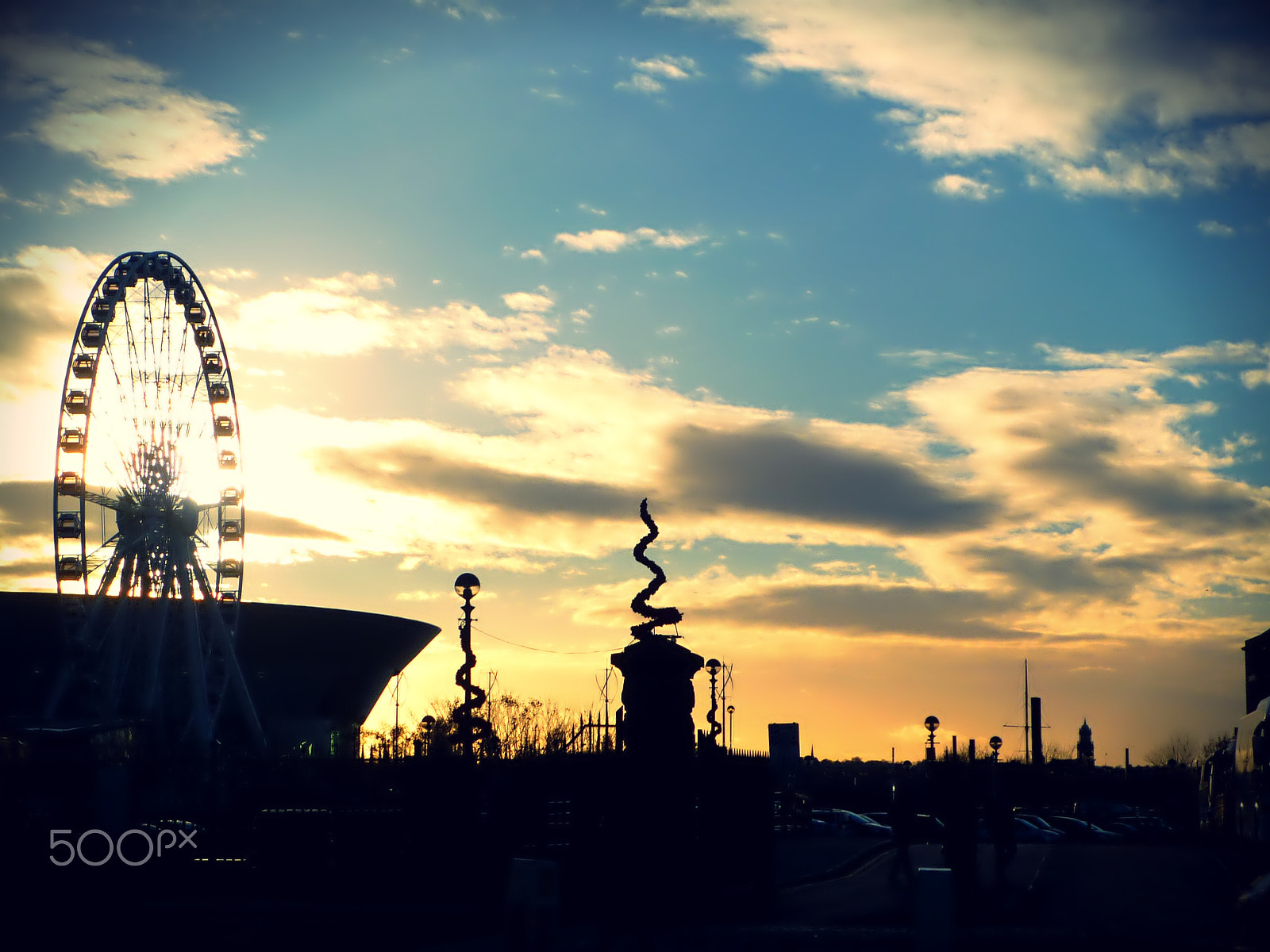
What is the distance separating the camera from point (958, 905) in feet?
75.2

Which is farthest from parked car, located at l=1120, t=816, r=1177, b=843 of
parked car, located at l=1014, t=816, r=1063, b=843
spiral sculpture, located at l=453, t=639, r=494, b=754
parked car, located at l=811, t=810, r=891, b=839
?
spiral sculpture, located at l=453, t=639, r=494, b=754

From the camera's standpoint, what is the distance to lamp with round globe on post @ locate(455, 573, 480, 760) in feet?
84.8

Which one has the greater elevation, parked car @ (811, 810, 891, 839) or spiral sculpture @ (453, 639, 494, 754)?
spiral sculpture @ (453, 639, 494, 754)

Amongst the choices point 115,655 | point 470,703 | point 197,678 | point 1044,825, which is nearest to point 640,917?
point 470,703

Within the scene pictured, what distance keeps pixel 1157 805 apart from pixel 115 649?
8437cm

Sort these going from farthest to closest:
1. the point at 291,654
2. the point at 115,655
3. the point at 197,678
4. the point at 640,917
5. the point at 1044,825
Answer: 1. the point at 291,654
2. the point at 197,678
3. the point at 1044,825
4. the point at 115,655
5. the point at 640,917

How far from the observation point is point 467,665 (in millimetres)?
28578

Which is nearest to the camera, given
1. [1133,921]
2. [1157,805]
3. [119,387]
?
[1133,921]

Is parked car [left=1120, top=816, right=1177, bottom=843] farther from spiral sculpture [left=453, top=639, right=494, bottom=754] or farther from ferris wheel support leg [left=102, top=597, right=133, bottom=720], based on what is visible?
ferris wheel support leg [left=102, top=597, right=133, bottom=720]

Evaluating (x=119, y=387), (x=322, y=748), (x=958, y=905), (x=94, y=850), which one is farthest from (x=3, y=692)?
(x=958, y=905)

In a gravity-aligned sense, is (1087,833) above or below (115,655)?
Answer: below

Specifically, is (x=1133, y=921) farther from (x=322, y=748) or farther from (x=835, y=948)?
(x=322, y=748)

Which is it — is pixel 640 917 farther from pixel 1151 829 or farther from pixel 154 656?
pixel 1151 829

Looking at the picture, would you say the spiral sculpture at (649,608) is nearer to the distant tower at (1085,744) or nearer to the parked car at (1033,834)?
the parked car at (1033,834)
